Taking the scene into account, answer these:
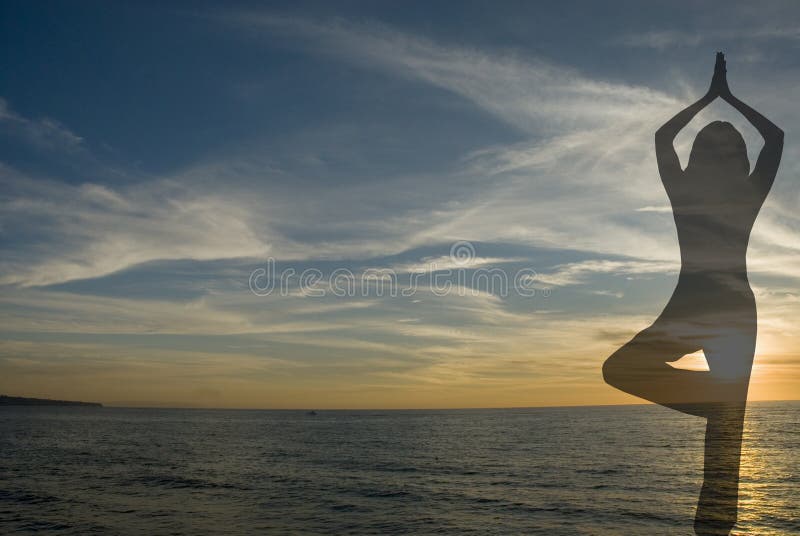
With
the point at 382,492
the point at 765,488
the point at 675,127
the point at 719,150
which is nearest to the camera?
the point at 719,150

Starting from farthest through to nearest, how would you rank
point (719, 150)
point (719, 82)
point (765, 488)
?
point (765, 488)
point (719, 150)
point (719, 82)

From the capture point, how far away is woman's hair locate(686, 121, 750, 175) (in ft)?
24.8

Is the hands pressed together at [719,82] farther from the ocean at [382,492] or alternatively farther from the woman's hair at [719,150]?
the ocean at [382,492]

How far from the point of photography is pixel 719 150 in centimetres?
771

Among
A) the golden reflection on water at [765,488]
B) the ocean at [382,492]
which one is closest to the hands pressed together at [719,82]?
the ocean at [382,492]

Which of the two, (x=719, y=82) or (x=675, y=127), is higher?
(x=719, y=82)

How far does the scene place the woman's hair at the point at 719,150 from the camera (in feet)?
24.8

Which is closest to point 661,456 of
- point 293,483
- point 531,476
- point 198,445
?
point 531,476

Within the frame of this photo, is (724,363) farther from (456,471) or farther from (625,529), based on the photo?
(456,471)

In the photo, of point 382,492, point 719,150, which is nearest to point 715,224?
point 719,150

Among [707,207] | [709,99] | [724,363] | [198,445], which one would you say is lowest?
[198,445]

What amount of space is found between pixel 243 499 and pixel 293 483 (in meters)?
8.74

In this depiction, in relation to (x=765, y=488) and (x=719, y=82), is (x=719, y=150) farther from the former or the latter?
(x=765, y=488)

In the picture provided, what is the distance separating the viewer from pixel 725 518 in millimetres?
34969
